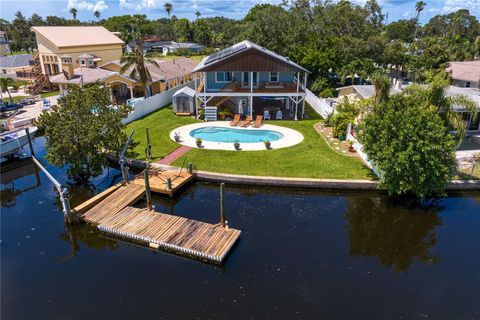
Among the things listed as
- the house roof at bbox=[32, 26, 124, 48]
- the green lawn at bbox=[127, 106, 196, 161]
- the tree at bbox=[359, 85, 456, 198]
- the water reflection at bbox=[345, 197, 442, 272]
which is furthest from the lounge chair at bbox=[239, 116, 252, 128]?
the house roof at bbox=[32, 26, 124, 48]

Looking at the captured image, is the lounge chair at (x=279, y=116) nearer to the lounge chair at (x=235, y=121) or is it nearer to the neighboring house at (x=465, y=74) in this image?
the lounge chair at (x=235, y=121)

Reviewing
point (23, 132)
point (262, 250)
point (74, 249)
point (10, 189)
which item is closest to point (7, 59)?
point (23, 132)

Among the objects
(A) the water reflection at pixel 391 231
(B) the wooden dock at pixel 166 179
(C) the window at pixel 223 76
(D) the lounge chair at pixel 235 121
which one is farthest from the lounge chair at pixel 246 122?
(A) the water reflection at pixel 391 231

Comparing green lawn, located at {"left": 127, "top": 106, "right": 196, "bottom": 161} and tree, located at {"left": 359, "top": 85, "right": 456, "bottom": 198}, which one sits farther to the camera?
green lawn, located at {"left": 127, "top": 106, "right": 196, "bottom": 161}

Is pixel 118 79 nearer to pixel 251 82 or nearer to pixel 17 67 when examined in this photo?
pixel 251 82

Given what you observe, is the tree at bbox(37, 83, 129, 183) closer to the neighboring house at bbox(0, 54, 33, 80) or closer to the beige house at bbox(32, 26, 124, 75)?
the beige house at bbox(32, 26, 124, 75)

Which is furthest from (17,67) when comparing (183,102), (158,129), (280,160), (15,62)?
(280,160)
